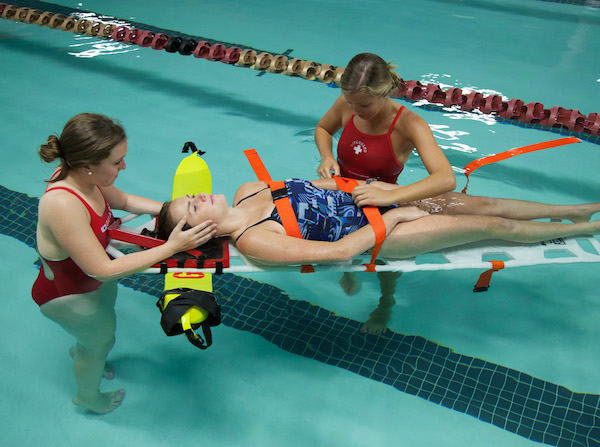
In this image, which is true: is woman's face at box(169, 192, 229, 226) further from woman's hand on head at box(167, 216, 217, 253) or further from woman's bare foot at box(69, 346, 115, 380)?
woman's bare foot at box(69, 346, 115, 380)

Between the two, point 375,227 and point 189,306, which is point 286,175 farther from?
point 189,306

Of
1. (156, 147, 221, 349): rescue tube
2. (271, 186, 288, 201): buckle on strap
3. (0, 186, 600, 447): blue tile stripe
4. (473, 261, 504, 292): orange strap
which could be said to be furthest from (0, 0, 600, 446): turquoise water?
(271, 186, 288, 201): buckle on strap

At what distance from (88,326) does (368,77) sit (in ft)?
6.14

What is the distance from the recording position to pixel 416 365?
2998 mm

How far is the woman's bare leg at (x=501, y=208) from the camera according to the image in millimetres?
2902

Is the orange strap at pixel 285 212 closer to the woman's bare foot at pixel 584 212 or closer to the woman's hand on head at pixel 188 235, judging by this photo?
the woman's hand on head at pixel 188 235

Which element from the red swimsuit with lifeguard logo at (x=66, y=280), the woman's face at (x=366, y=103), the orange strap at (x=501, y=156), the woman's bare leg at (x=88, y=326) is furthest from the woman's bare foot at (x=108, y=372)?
the orange strap at (x=501, y=156)

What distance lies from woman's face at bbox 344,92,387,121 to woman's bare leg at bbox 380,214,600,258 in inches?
25.6

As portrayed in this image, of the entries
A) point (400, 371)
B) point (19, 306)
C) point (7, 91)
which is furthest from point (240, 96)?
point (400, 371)

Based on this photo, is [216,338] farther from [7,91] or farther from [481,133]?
[7,91]

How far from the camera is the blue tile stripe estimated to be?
2.69m

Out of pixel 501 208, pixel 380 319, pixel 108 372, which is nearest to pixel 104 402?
pixel 108 372

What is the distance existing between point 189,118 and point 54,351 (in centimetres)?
333

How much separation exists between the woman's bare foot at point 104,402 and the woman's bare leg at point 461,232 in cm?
178
